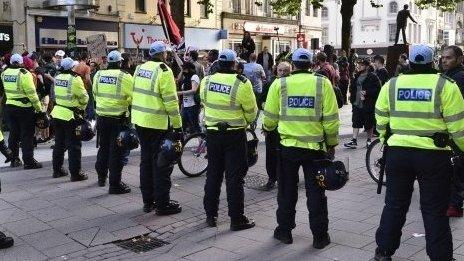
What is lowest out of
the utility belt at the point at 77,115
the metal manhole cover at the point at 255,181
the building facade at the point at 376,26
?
the metal manhole cover at the point at 255,181

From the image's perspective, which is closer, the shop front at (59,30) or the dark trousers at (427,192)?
the dark trousers at (427,192)

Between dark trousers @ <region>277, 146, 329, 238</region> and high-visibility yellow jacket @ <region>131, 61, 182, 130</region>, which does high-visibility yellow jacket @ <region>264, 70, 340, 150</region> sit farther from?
high-visibility yellow jacket @ <region>131, 61, 182, 130</region>

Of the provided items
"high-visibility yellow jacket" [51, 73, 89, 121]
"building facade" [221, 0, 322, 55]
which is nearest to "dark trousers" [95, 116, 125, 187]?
"high-visibility yellow jacket" [51, 73, 89, 121]

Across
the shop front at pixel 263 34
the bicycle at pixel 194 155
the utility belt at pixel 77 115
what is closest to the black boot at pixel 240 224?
the bicycle at pixel 194 155

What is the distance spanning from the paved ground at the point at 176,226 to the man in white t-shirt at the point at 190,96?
8.59 feet

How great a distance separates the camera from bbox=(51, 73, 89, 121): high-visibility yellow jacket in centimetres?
855

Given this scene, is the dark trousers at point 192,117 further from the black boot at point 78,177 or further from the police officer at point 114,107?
the police officer at point 114,107

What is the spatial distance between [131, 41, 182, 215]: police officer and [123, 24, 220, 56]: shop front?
58.9 ft

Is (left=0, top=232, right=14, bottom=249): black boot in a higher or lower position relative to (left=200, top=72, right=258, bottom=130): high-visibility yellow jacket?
lower

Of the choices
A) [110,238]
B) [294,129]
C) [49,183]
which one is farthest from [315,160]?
[49,183]

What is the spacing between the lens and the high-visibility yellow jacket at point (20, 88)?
9281 mm

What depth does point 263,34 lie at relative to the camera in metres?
37.4

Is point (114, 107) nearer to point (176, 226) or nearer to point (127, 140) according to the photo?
point (127, 140)

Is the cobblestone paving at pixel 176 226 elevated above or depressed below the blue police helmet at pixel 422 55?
below
